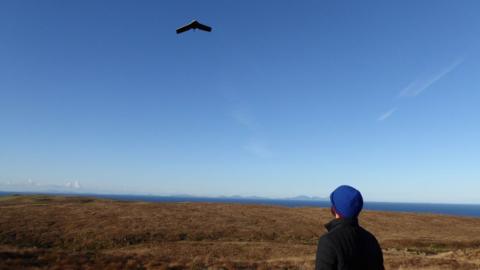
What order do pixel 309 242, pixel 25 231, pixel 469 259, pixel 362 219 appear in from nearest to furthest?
1. pixel 469 259
2. pixel 25 231
3. pixel 309 242
4. pixel 362 219

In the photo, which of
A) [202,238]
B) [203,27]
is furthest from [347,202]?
[202,238]

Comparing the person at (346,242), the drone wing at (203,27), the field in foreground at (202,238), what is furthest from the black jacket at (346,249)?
the field in foreground at (202,238)

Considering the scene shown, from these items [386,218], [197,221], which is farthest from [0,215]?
[386,218]

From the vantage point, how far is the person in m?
4.51

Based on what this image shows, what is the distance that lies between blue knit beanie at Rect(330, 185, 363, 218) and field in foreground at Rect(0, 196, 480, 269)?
23665 millimetres

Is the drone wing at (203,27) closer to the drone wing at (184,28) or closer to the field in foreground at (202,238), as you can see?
the drone wing at (184,28)

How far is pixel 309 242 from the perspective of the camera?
5119 cm

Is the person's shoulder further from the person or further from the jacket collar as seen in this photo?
the jacket collar

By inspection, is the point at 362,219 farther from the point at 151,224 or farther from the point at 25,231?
the point at 25,231

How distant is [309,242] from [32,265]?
112 ft

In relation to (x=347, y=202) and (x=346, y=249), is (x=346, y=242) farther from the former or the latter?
(x=347, y=202)

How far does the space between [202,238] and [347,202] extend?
46.8 meters

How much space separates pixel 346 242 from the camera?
457cm

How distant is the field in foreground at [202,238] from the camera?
95.2 feet
